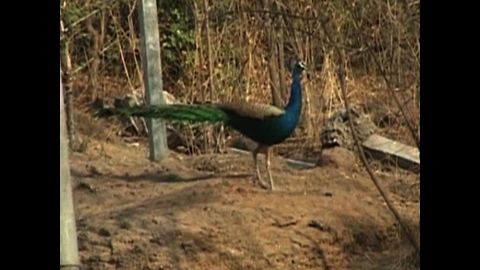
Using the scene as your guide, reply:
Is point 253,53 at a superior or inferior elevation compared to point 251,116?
superior

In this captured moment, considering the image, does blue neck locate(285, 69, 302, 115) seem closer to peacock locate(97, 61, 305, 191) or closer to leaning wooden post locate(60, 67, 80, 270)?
peacock locate(97, 61, 305, 191)

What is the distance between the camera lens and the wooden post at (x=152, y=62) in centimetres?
642

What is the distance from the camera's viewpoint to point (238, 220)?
17.3 feet

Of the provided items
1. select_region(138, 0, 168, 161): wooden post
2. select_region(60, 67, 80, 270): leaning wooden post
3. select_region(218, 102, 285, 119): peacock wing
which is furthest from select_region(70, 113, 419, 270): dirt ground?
select_region(60, 67, 80, 270): leaning wooden post

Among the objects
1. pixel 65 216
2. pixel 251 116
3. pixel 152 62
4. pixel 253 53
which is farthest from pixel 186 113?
pixel 65 216

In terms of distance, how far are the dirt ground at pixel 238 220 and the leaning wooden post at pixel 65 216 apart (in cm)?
209

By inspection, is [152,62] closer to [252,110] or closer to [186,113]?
[186,113]

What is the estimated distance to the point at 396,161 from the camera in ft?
21.4

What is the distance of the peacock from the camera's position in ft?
18.9

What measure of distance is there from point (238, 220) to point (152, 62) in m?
1.61

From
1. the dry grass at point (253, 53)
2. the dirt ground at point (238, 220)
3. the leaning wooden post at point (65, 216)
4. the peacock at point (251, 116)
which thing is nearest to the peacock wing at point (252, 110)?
the peacock at point (251, 116)
